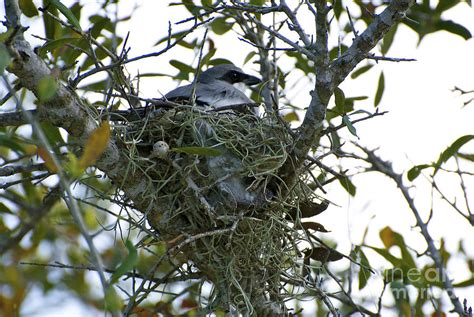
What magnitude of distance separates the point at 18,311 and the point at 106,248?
2.41 meters

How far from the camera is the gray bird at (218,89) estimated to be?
4.14m

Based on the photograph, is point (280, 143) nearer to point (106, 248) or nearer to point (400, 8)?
point (400, 8)

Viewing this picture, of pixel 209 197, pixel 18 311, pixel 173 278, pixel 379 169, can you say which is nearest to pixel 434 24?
pixel 379 169

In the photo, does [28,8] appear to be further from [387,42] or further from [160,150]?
[387,42]

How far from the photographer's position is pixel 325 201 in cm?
372

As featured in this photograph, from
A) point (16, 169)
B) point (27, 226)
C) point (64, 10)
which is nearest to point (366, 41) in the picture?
point (64, 10)

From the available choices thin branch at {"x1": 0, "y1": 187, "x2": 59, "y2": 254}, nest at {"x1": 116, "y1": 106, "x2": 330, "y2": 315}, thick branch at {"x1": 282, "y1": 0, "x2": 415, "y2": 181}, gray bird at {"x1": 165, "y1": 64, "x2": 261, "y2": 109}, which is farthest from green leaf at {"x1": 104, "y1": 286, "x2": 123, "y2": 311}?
Answer: thin branch at {"x1": 0, "y1": 187, "x2": 59, "y2": 254}

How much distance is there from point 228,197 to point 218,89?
1.12m

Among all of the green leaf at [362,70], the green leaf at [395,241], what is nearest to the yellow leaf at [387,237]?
the green leaf at [395,241]

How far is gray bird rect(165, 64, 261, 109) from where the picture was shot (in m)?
4.14

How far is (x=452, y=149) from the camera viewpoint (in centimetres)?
415

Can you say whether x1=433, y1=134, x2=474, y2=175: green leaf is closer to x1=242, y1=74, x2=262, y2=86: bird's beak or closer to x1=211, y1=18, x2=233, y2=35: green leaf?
x1=242, y1=74, x2=262, y2=86: bird's beak

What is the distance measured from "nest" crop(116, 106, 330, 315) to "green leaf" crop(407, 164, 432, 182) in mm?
921

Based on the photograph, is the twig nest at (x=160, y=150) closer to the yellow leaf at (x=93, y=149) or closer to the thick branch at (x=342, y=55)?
the thick branch at (x=342, y=55)
